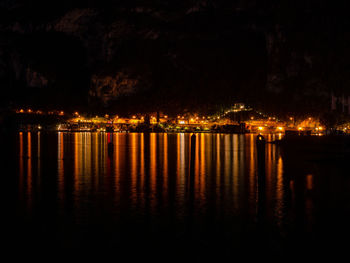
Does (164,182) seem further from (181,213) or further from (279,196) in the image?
(181,213)

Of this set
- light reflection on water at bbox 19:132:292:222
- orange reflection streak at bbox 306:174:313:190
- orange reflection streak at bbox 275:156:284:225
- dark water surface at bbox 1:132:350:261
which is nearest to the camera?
dark water surface at bbox 1:132:350:261

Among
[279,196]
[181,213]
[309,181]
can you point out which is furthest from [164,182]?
[309,181]

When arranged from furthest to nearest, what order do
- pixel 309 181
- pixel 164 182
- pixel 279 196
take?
pixel 309 181, pixel 164 182, pixel 279 196

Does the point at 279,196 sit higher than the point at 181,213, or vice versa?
the point at 279,196

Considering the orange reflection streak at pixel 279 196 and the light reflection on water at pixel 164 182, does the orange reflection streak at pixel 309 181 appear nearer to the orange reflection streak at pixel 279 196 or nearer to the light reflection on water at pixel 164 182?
the light reflection on water at pixel 164 182

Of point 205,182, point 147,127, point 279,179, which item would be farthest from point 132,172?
point 147,127

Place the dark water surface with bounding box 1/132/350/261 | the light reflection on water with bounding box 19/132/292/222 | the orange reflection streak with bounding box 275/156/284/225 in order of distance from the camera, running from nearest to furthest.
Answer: the dark water surface with bounding box 1/132/350/261, the orange reflection streak with bounding box 275/156/284/225, the light reflection on water with bounding box 19/132/292/222

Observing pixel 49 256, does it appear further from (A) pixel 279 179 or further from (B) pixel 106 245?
(A) pixel 279 179

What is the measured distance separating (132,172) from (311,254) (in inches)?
843

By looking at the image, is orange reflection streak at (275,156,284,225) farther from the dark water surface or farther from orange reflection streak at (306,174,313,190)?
orange reflection streak at (306,174,313,190)

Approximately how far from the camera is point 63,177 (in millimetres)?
30469

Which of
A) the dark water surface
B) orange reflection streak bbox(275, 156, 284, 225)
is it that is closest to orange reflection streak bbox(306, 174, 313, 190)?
the dark water surface

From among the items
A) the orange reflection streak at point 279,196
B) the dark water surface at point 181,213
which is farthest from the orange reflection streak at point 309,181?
the orange reflection streak at point 279,196

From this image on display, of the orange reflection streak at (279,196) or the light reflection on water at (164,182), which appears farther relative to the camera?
the light reflection on water at (164,182)
